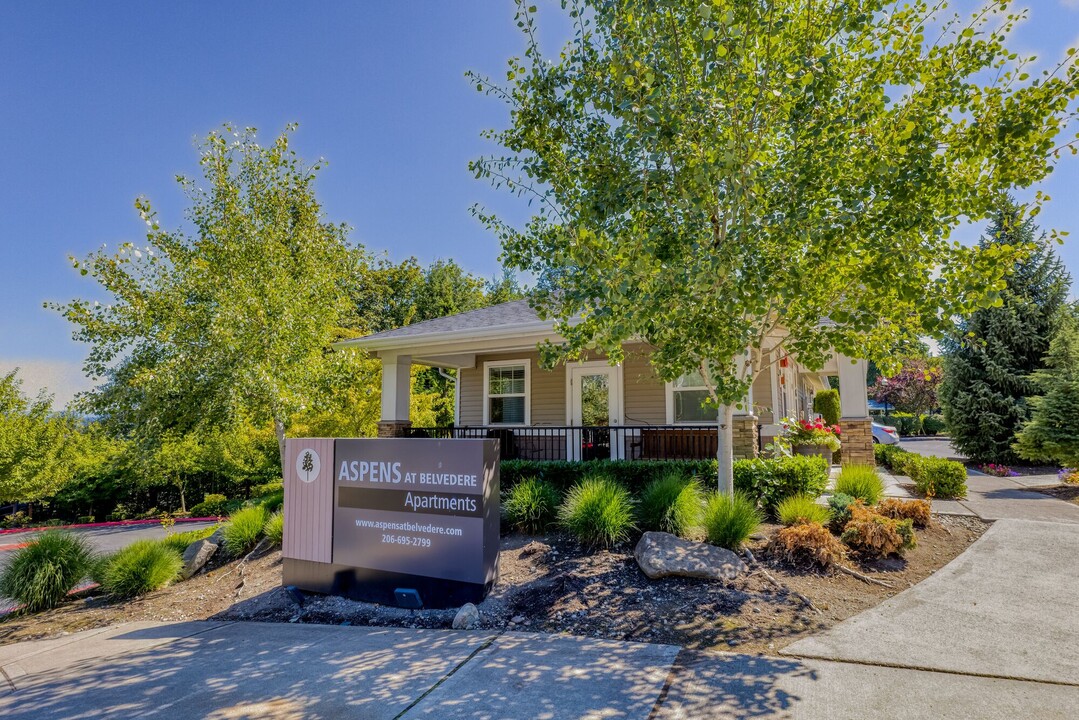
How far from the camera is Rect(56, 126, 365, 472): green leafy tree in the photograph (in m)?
8.05

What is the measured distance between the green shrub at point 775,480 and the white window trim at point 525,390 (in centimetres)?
585

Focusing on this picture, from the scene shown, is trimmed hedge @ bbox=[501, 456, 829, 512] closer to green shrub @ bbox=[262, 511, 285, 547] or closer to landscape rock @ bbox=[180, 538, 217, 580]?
green shrub @ bbox=[262, 511, 285, 547]

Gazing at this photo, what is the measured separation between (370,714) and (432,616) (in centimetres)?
207

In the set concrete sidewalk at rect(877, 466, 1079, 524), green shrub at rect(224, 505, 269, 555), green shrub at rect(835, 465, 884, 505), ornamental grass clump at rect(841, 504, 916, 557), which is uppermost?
green shrub at rect(835, 465, 884, 505)

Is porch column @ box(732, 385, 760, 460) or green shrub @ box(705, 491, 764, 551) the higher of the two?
porch column @ box(732, 385, 760, 460)

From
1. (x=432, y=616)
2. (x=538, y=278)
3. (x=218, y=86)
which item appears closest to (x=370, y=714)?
(x=432, y=616)

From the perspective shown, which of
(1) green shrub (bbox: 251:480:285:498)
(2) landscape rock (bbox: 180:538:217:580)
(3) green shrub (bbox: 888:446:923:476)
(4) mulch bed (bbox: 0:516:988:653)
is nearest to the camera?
(4) mulch bed (bbox: 0:516:988:653)

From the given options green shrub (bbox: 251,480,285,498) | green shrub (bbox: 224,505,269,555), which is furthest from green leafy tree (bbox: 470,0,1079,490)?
green shrub (bbox: 251,480,285,498)

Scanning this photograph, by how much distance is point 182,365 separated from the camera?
7996 mm

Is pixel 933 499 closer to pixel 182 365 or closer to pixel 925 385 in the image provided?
pixel 182 365

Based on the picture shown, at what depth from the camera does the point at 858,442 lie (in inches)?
343

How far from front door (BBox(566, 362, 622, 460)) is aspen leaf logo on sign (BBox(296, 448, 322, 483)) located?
5922 mm

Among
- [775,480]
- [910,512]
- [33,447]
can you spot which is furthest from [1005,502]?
[33,447]

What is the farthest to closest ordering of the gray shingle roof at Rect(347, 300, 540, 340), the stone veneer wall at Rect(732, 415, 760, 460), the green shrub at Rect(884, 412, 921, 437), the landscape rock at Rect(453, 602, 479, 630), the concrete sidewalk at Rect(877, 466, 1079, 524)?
1. the green shrub at Rect(884, 412, 921, 437)
2. the gray shingle roof at Rect(347, 300, 540, 340)
3. the stone veneer wall at Rect(732, 415, 760, 460)
4. the concrete sidewalk at Rect(877, 466, 1079, 524)
5. the landscape rock at Rect(453, 602, 479, 630)
